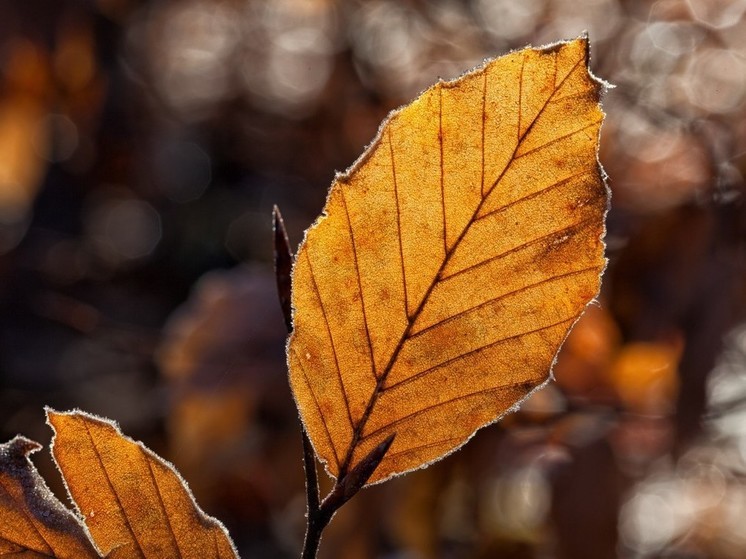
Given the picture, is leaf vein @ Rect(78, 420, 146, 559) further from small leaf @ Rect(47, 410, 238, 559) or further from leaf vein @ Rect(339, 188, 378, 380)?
leaf vein @ Rect(339, 188, 378, 380)

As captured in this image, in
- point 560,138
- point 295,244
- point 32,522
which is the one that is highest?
point 295,244

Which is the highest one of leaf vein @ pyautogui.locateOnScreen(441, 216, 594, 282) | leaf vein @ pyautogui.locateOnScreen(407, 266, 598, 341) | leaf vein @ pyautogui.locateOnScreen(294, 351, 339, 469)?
leaf vein @ pyautogui.locateOnScreen(441, 216, 594, 282)

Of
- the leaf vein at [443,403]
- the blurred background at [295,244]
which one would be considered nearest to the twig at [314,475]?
the leaf vein at [443,403]

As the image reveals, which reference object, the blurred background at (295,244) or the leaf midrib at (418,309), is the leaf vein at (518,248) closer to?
the leaf midrib at (418,309)

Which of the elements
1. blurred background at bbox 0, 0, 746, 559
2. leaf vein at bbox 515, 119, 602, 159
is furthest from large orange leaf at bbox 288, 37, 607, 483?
blurred background at bbox 0, 0, 746, 559

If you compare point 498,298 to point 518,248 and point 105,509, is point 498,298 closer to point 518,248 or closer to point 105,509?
point 518,248

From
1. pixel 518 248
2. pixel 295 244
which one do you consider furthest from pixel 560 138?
pixel 295 244

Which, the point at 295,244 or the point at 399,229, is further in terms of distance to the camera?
the point at 295,244

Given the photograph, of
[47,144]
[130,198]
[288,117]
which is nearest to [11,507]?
[288,117]
